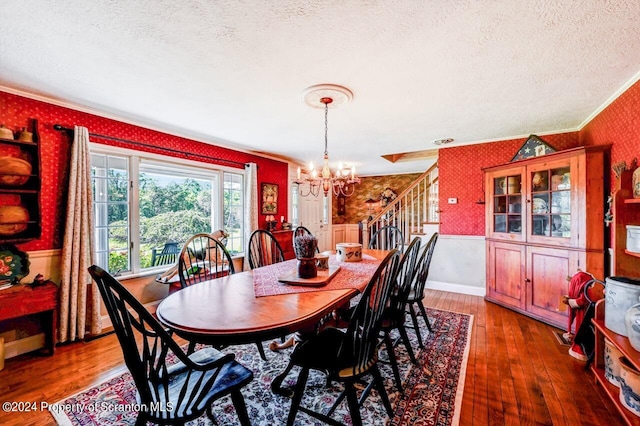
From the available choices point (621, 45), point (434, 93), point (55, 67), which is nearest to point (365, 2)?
point (434, 93)

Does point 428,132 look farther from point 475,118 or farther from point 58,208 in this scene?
point 58,208

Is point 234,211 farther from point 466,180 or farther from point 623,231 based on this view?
point 623,231

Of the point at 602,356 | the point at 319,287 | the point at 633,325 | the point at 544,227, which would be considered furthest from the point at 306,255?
the point at 544,227

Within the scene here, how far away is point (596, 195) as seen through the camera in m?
2.76

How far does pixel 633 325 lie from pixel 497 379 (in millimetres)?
896

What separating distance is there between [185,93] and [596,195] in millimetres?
4046

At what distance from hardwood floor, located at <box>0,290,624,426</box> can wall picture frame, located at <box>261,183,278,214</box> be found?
285cm

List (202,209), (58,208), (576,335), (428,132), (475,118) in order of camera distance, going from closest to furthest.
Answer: (576,335) → (58,208) → (475,118) → (428,132) → (202,209)

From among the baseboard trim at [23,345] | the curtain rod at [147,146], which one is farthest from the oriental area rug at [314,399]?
the curtain rod at [147,146]

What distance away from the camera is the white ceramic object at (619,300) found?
1.81 meters

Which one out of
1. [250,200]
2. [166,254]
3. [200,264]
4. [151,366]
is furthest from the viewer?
[250,200]

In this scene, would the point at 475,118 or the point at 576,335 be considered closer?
the point at 576,335

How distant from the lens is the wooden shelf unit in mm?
1572

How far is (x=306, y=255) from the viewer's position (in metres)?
1.98
